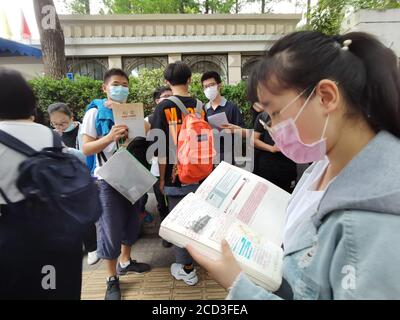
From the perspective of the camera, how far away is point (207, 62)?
1292cm

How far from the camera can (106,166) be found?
2256mm

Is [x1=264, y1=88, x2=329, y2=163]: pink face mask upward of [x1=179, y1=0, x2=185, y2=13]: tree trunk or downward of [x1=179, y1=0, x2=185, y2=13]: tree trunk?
downward

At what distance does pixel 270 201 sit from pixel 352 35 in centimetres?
70

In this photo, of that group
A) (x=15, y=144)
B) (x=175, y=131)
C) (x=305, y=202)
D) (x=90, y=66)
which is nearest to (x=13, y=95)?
(x=15, y=144)

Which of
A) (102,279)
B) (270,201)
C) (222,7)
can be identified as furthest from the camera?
(222,7)

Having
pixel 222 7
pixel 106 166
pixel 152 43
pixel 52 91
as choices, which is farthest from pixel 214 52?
pixel 106 166

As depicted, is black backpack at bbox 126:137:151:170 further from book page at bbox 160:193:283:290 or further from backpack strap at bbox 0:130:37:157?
book page at bbox 160:193:283:290


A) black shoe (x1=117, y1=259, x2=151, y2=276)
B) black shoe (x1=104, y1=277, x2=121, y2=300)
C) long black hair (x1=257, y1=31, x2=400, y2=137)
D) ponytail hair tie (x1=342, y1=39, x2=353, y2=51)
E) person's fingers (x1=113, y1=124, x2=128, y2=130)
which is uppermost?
ponytail hair tie (x1=342, y1=39, x2=353, y2=51)

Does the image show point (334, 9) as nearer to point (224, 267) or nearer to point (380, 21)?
point (380, 21)

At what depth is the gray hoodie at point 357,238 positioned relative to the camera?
0.65 m

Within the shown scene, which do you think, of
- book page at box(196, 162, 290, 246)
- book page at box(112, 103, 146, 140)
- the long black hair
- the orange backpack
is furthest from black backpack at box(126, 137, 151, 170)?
the long black hair

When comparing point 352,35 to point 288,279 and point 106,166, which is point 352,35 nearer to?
point 288,279

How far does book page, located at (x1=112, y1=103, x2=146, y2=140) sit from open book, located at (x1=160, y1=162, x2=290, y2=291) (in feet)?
3.42

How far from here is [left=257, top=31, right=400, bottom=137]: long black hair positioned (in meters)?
0.83
